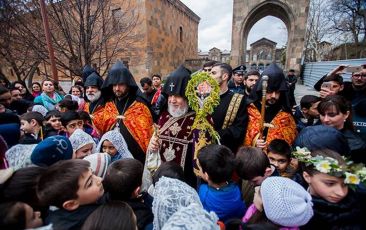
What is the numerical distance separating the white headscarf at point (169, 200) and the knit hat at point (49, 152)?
43.7 inches

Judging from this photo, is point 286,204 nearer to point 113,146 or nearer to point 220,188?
point 220,188

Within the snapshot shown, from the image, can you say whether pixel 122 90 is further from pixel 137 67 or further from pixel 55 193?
pixel 137 67

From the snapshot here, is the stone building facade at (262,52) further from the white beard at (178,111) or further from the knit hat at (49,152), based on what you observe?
the knit hat at (49,152)

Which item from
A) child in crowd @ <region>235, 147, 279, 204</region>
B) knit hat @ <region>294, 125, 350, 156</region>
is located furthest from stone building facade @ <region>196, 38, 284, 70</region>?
child in crowd @ <region>235, 147, 279, 204</region>

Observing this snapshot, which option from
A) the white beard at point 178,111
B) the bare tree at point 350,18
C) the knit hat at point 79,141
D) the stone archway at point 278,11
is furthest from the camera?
the bare tree at point 350,18

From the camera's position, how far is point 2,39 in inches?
351

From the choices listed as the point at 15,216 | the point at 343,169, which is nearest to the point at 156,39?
the point at 343,169

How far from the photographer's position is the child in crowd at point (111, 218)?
119cm

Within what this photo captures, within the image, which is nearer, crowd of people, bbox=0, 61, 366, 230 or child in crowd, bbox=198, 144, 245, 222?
crowd of people, bbox=0, 61, 366, 230

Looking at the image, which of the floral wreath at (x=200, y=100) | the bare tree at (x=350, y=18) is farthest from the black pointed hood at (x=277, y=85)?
the bare tree at (x=350, y=18)

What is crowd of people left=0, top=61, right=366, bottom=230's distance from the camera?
4.51 ft

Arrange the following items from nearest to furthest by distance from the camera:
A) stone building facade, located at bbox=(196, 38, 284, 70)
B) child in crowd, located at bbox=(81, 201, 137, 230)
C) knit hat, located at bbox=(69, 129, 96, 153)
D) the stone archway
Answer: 1. child in crowd, located at bbox=(81, 201, 137, 230)
2. knit hat, located at bbox=(69, 129, 96, 153)
3. the stone archway
4. stone building facade, located at bbox=(196, 38, 284, 70)

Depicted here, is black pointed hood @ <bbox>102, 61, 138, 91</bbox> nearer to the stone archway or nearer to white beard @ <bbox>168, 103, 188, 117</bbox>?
white beard @ <bbox>168, 103, 188, 117</bbox>

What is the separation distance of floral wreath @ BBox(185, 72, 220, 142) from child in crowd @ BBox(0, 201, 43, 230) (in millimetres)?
1746
